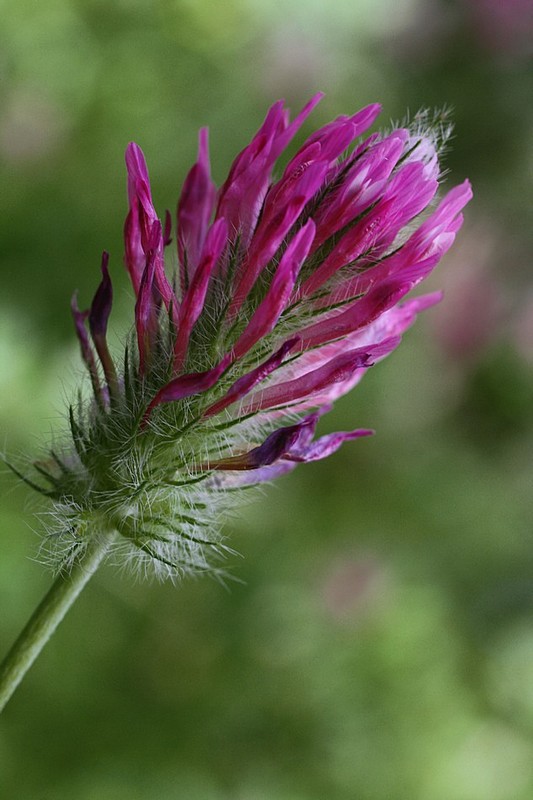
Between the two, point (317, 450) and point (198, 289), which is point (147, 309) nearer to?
Result: point (198, 289)

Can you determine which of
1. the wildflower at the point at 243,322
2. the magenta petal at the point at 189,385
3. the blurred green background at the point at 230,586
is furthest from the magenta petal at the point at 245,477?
the blurred green background at the point at 230,586

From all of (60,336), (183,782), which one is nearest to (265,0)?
(60,336)

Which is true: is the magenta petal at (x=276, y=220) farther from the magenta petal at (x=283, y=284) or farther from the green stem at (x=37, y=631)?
the green stem at (x=37, y=631)

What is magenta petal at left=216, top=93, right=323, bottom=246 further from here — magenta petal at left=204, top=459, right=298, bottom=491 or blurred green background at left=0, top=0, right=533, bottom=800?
blurred green background at left=0, top=0, right=533, bottom=800

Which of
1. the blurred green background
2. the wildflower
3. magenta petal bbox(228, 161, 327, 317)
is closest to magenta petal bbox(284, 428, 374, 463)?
the wildflower

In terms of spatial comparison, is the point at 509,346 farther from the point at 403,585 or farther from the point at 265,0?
the point at 265,0
